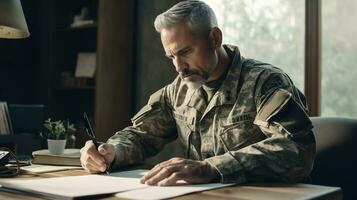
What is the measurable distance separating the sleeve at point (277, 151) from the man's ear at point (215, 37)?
0.35m

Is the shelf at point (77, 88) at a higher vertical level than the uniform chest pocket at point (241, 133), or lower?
lower

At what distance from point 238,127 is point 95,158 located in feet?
1.45

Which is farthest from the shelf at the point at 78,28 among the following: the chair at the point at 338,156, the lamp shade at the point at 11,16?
the chair at the point at 338,156

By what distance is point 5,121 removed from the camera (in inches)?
76.6

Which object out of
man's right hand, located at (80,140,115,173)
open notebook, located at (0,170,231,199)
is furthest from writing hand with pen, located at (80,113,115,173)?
open notebook, located at (0,170,231,199)

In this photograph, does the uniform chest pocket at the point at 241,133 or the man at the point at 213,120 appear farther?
the uniform chest pocket at the point at 241,133

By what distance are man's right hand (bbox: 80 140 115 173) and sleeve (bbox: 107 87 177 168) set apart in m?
0.15

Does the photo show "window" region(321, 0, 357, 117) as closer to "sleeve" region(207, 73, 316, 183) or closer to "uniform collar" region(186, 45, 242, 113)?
"uniform collar" region(186, 45, 242, 113)

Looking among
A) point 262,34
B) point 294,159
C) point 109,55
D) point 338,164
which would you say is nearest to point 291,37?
point 262,34

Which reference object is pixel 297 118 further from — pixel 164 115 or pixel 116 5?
pixel 116 5

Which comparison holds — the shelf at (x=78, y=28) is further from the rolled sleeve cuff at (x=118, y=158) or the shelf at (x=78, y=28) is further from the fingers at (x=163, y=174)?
the fingers at (x=163, y=174)

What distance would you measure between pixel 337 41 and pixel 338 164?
134cm

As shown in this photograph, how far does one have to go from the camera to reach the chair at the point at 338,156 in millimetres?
1479

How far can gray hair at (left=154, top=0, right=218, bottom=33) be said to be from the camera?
1565 millimetres
